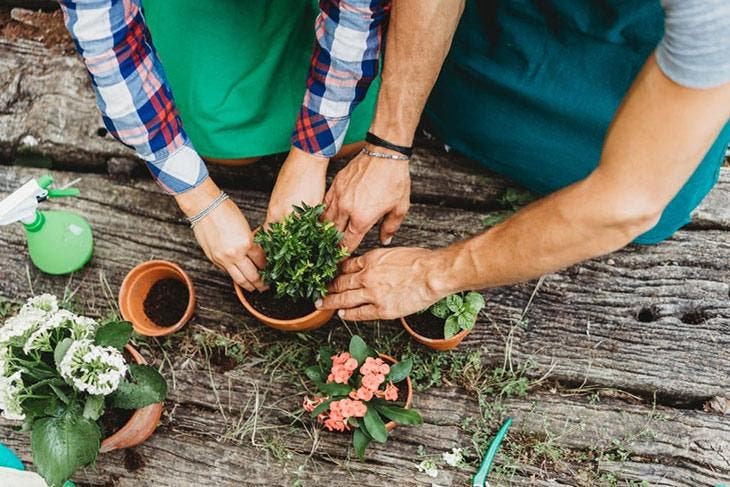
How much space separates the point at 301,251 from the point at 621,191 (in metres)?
0.77

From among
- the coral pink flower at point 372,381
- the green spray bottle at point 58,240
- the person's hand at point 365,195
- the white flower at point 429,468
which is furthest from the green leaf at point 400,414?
the green spray bottle at point 58,240

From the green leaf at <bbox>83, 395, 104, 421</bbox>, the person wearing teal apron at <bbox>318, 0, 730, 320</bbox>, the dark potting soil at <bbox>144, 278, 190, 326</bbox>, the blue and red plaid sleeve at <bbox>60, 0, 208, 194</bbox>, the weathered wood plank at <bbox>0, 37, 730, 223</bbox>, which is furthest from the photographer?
the weathered wood plank at <bbox>0, 37, 730, 223</bbox>

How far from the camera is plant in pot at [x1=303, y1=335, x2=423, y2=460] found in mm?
1744

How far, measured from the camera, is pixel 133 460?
197cm

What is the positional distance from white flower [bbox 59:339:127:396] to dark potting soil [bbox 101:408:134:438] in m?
0.32

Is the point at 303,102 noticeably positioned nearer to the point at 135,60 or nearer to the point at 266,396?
the point at 135,60

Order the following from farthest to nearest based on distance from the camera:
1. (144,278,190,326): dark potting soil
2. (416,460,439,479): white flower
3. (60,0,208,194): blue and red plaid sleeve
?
(144,278,190,326): dark potting soil
(416,460,439,479): white flower
(60,0,208,194): blue and red plaid sleeve

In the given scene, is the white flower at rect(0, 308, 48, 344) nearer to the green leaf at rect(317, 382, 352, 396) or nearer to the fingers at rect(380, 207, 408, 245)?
the green leaf at rect(317, 382, 352, 396)

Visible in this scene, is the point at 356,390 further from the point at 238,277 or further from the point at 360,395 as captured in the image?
the point at 238,277

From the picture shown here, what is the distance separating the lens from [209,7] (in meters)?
1.87

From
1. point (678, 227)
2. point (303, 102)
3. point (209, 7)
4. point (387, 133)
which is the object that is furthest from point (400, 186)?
point (678, 227)

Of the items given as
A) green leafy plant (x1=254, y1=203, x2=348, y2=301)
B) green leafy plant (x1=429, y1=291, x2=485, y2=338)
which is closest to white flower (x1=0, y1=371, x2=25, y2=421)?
green leafy plant (x1=254, y1=203, x2=348, y2=301)

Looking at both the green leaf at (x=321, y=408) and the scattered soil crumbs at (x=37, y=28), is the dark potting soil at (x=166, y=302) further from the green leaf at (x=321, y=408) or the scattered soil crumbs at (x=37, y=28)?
the scattered soil crumbs at (x=37, y=28)

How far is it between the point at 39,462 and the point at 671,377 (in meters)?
1.81
